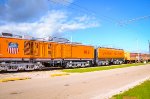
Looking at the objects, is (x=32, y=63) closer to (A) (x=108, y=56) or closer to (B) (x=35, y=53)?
(B) (x=35, y=53)

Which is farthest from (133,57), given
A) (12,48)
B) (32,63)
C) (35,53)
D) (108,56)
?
(12,48)

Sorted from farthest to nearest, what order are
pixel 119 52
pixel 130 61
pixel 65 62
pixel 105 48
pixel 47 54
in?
1. pixel 130 61
2. pixel 119 52
3. pixel 105 48
4. pixel 65 62
5. pixel 47 54

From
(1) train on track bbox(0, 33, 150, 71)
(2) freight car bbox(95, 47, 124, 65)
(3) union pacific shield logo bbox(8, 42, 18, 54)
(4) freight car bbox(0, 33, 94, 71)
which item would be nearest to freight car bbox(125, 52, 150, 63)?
(2) freight car bbox(95, 47, 124, 65)

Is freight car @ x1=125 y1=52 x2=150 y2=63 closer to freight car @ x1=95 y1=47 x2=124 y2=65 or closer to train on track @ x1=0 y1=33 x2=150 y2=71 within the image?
freight car @ x1=95 y1=47 x2=124 y2=65

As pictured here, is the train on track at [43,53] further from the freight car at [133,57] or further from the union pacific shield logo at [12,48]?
the freight car at [133,57]

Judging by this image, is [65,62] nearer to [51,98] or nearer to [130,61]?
[51,98]

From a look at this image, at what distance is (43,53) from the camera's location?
30.2 meters

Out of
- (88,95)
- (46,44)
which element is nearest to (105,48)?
(46,44)

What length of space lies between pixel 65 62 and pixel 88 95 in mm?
22953

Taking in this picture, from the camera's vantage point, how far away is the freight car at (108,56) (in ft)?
154

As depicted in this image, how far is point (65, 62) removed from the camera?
35281mm

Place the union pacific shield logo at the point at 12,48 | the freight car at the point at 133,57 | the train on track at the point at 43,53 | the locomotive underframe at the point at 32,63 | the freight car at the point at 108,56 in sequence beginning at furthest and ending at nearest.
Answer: the freight car at the point at 133,57, the freight car at the point at 108,56, the union pacific shield logo at the point at 12,48, the train on track at the point at 43,53, the locomotive underframe at the point at 32,63

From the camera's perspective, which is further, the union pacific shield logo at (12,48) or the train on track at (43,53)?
the union pacific shield logo at (12,48)

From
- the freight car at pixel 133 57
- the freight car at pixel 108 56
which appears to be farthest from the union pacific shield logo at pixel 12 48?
the freight car at pixel 133 57
